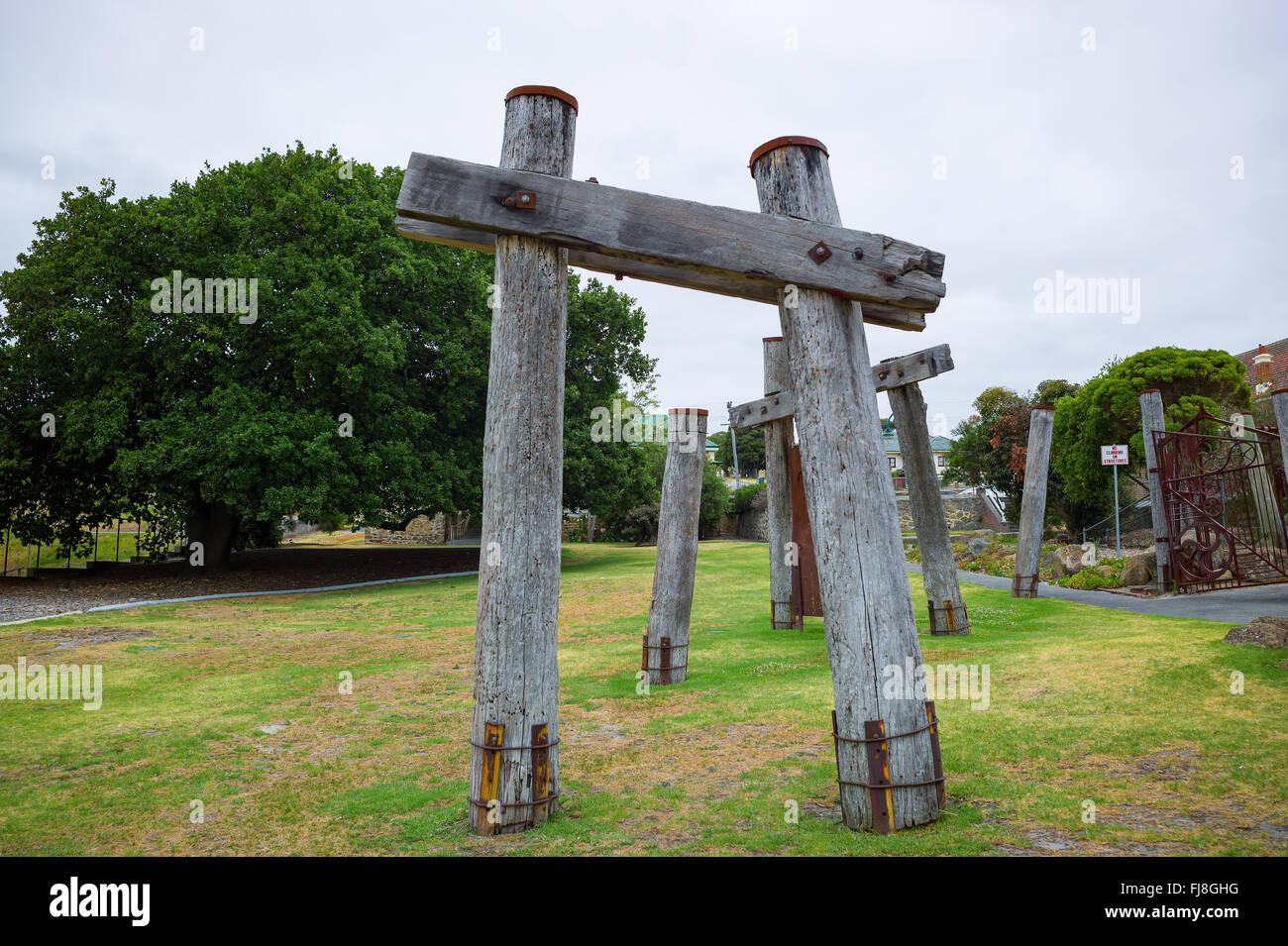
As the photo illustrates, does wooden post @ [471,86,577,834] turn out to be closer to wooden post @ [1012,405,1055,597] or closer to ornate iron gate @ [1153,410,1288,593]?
wooden post @ [1012,405,1055,597]

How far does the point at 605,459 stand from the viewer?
2389cm

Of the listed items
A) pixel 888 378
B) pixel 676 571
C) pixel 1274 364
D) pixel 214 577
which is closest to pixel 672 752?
pixel 676 571

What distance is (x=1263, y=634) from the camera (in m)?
6.84

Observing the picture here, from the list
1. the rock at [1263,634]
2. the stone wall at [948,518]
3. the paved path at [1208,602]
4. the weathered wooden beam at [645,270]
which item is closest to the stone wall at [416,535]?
the stone wall at [948,518]

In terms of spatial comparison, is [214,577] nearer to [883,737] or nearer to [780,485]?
[780,485]

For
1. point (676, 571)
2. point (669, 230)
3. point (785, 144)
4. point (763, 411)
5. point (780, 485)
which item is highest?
point (785, 144)

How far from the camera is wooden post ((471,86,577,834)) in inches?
156

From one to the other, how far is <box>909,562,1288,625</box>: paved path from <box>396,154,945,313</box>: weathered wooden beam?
784 centimetres

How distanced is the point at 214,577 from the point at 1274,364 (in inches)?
1462

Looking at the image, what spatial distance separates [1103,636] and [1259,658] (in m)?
1.86

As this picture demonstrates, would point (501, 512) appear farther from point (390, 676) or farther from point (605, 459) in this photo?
point (605, 459)

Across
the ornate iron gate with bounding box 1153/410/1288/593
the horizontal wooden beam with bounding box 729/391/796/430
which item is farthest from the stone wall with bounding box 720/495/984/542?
the horizontal wooden beam with bounding box 729/391/796/430

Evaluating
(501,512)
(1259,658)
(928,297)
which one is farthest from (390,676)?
(1259,658)

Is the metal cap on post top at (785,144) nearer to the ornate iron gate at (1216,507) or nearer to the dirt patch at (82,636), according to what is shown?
the ornate iron gate at (1216,507)
